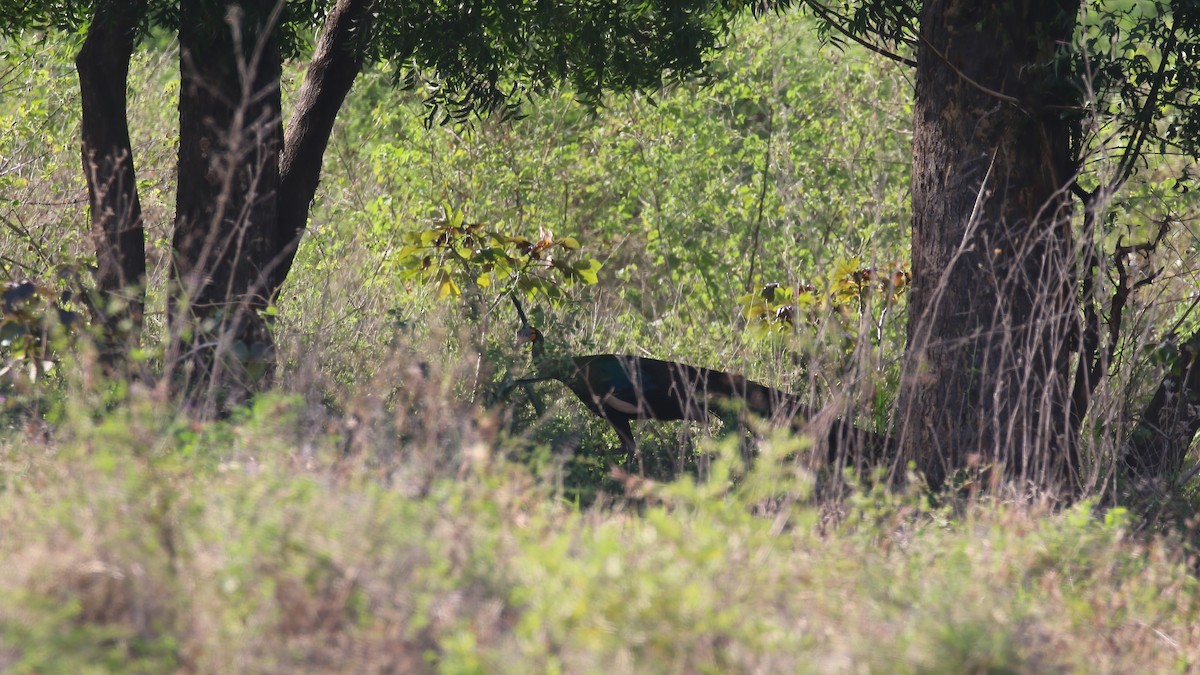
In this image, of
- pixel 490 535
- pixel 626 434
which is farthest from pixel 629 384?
pixel 490 535

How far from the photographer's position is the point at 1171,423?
6062mm

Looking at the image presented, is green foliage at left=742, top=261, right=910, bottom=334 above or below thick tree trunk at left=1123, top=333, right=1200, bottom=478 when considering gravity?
above

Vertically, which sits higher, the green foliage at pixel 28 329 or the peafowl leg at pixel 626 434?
the green foliage at pixel 28 329

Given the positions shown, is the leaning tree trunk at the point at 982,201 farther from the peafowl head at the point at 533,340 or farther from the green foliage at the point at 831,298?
the peafowl head at the point at 533,340

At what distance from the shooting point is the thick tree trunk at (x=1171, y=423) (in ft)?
19.7

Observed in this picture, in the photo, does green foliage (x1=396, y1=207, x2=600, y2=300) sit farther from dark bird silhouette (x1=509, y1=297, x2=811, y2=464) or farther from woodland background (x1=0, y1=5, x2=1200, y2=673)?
dark bird silhouette (x1=509, y1=297, x2=811, y2=464)

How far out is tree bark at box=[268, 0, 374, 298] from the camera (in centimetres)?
670

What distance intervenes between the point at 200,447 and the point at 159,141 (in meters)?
6.61

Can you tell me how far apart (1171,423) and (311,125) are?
4355 mm

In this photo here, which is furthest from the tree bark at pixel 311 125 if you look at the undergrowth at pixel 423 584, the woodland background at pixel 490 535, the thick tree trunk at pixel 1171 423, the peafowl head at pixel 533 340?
the thick tree trunk at pixel 1171 423

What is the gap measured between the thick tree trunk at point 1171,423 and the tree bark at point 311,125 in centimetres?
412

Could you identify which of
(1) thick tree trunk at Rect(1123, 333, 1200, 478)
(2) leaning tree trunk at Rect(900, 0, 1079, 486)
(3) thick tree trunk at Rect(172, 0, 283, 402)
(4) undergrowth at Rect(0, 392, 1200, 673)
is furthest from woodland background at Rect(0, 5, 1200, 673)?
(3) thick tree trunk at Rect(172, 0, 283, 402)

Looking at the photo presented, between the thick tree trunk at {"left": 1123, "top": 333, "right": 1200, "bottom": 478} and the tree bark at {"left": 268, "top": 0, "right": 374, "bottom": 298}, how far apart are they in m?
4.12

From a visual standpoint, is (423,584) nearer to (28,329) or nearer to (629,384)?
(28,329)
